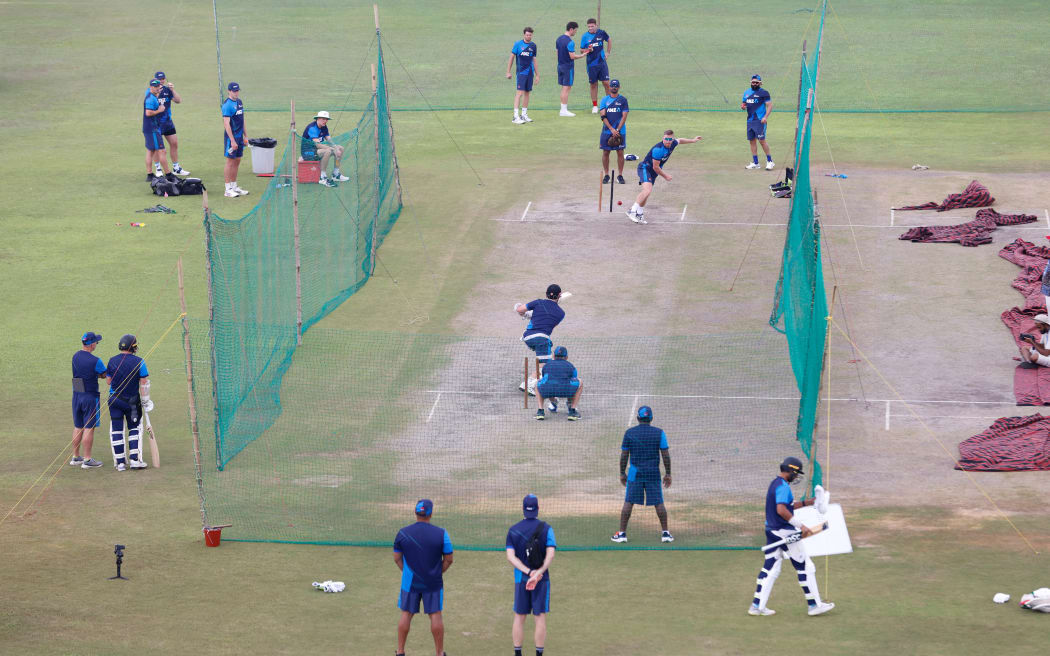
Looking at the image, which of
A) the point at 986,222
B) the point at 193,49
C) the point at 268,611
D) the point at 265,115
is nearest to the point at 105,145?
the point at 265,115

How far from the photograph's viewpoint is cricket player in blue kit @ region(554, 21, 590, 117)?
3522 centimetres

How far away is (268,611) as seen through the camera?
46.0 feet

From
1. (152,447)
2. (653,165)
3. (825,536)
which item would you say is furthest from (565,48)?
(825,536)

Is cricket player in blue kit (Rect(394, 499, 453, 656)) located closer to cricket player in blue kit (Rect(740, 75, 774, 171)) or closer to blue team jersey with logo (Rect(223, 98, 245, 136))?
blue team jersey with logo (Rect(223, 98, 245, 136))

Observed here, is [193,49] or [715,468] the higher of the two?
[193,49]

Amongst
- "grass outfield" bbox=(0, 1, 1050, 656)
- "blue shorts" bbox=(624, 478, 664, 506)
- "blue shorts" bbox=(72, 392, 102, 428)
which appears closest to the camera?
"grass outfield" bbox=(0, 1, 1050, 656)

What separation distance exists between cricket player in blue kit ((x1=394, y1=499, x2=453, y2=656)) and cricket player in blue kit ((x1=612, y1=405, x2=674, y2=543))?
3302 mm

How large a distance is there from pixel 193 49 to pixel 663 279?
24.3m

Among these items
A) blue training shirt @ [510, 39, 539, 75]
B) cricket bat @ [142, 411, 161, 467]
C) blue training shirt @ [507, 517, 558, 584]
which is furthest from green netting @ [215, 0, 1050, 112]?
blue training shirt @ [507, 517, 558, 584]

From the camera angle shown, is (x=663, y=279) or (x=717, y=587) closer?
(x=717, y=587)

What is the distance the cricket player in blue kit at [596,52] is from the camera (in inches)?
1387

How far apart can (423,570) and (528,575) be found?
0.96 m

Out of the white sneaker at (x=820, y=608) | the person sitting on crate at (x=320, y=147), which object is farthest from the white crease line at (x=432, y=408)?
the person sitting on crate at (x=320, y=147)

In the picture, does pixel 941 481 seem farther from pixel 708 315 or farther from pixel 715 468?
pixel 708 315
